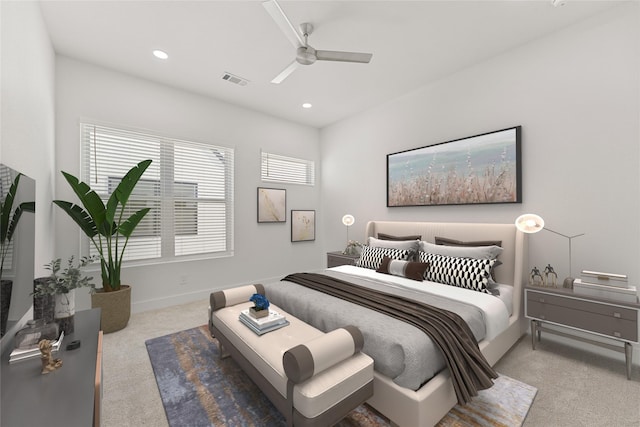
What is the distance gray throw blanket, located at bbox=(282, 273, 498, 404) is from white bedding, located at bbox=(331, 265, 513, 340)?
0.37 meters

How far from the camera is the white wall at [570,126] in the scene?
2389mm

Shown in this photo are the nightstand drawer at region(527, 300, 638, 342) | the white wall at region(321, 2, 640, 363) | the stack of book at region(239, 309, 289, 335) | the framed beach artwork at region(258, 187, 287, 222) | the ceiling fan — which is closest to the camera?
the stack of book at region(239, 309, 289, 335)

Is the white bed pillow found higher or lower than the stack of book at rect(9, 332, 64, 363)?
higher

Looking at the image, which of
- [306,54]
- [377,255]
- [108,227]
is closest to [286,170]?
[377,255]

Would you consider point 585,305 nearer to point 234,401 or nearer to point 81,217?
point 234,401

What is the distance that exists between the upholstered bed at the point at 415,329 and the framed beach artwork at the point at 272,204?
194cm

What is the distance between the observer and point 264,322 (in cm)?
203

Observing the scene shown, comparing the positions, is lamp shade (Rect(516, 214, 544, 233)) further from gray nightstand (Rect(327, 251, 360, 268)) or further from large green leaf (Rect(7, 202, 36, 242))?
large green leaf (Rect(7, 202, 36, 242))

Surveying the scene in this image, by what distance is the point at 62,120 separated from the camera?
3.15 m

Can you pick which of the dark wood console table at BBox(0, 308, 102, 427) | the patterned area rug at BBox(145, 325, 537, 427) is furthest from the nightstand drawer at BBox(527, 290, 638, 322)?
the dark wood console table at BBox(0, 308, 102, 427)

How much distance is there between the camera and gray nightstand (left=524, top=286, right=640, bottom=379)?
6.95 feet

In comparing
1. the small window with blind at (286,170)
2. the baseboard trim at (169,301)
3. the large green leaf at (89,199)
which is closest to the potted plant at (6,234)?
the large green leaf at (89,199)

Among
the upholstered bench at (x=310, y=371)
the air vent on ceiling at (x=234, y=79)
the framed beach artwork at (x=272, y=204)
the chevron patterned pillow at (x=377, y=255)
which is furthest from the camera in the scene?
the framed beach artwork at (x=272, y=204)

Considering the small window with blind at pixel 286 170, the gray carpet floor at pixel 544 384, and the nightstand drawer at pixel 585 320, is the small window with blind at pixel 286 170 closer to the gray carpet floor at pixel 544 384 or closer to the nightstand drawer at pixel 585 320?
the gray carpet floor at pixel 544 384
